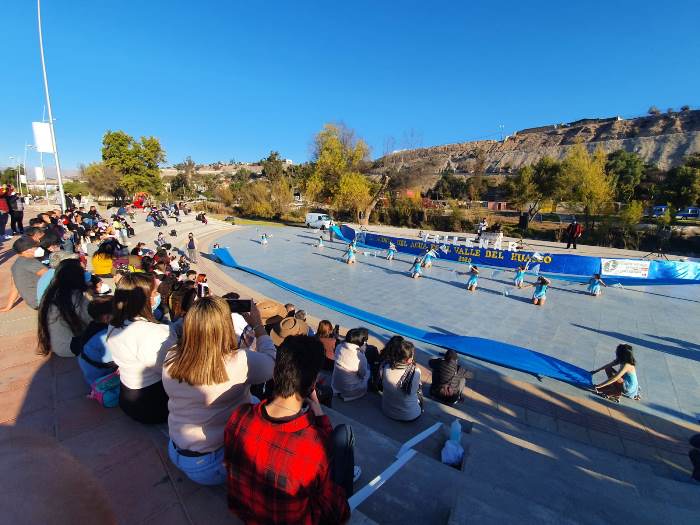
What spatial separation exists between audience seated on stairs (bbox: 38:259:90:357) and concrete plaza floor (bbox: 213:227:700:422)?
677 centimetres

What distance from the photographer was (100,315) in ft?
11.1

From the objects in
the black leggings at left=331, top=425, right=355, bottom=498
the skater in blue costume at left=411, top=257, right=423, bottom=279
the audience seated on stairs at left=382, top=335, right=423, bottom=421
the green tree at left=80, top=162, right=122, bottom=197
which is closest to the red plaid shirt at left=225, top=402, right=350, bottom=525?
the black leggings at left=331, top=425, right=355, bottom=498

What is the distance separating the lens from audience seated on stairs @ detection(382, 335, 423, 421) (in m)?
4.48

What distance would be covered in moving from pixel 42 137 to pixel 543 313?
1939 centimetres

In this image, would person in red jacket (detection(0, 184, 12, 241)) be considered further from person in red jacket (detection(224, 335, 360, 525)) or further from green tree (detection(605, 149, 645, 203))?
green tree (detection(605, 149, 645, 203))

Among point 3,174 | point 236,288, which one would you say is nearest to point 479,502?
point 236,288

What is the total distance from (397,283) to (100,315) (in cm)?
1237

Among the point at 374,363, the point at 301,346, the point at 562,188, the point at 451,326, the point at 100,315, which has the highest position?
the point at 562,188

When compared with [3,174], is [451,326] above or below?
below

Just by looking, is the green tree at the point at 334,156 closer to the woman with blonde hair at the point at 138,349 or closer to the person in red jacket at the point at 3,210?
the person in red jacket at the point at 3,210

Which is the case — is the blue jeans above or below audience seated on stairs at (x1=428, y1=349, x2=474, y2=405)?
above

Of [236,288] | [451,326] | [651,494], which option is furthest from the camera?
[236,288]

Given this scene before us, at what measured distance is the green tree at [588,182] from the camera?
28.7m

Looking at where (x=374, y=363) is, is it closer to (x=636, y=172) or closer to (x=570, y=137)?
(x=636, y=172)
